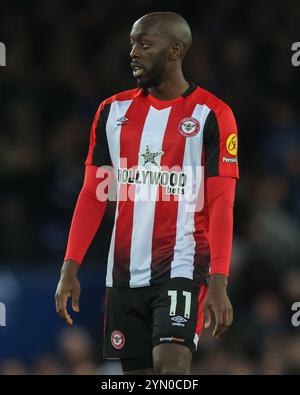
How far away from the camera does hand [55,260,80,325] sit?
495 cm

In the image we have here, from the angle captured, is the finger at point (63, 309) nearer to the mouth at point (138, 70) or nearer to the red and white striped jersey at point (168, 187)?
the red and white striped jersey at point (168, 187)

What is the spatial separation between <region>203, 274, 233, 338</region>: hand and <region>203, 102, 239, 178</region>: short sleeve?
22.6 inches

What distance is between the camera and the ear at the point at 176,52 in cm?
513

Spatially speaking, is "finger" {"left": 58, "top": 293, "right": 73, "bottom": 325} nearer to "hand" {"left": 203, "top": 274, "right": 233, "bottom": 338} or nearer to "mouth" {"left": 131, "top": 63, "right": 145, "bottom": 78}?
"hand" {"left": 203, "top": 274, "right": 233, "bottom": 338}

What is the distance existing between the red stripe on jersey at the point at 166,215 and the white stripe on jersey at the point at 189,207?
0.08 feet

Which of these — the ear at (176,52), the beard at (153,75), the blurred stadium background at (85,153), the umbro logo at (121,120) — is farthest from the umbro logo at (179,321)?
the blurred stadium background at (85,153)

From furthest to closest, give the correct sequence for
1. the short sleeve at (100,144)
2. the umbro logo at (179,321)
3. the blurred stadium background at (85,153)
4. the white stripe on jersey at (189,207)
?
1. the blurred stadium background at (85,153)
2. the short sleeve at (100,144)
3. the white stripe on jersey at (189,207)
4. the umbro logo at (179,321)

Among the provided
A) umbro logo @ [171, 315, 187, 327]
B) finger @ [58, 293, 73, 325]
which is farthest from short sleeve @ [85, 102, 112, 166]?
umbro logo @ [171, 315, 187, 327]

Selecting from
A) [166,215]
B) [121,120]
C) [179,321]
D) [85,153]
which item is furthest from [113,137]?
[85,153]

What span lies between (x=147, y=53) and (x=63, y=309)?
128 cm

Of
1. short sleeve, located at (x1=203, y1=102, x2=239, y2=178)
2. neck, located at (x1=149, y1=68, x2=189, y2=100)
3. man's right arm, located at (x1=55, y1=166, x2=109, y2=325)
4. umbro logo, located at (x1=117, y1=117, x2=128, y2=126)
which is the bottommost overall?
man's right arm, located at (x1=55, y1=166, x2=109, y2=325)

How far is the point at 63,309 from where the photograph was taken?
494cm

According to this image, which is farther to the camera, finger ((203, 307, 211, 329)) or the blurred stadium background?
the blurred stadium background

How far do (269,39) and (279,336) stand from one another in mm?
3746
